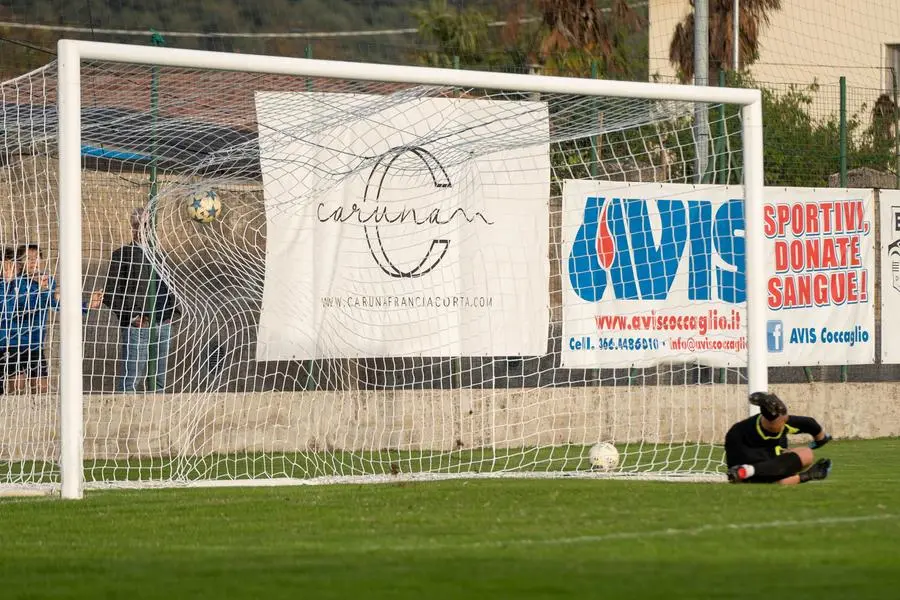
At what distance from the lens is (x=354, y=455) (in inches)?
516

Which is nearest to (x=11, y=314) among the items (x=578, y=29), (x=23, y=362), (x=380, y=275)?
(x=23, y=362)

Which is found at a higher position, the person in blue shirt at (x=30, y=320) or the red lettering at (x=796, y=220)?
the red lettering at (x=796, y=220)

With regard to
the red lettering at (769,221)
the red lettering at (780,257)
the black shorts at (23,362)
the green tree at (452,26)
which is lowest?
the black shorts at (23,362)

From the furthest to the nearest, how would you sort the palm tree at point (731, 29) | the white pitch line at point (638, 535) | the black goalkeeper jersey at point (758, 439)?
1. the palm tree at point (731, 29)
2. the black goalkeeper jersey at point (758, 439)
3. the white pitch line at point (638, 535)

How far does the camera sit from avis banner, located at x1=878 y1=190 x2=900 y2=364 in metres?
15.7

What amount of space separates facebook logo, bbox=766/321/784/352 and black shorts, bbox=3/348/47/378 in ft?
23.8

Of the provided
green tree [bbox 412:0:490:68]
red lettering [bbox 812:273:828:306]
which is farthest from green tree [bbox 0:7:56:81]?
green tree [bbox 412:0:490:68]

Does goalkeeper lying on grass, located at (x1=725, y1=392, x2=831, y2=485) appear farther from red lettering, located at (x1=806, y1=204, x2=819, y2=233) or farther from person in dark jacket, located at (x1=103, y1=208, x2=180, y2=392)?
red lettering, located at (x1=806, y1=204, x2=819, y2=233)

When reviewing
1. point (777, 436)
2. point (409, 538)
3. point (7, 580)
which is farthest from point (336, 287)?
point (7, 580)

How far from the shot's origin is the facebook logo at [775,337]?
15023 mm

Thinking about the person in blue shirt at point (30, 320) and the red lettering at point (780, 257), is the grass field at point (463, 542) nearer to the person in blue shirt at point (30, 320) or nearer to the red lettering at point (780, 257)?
the person in blue shirt at point (30, 320)

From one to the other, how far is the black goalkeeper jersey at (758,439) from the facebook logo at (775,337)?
5084mm

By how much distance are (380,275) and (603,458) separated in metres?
3.32

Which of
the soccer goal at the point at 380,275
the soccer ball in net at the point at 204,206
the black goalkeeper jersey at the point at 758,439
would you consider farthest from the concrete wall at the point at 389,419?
the black goalkeeper jersey at the point at 758,439
